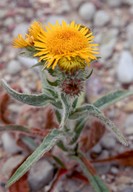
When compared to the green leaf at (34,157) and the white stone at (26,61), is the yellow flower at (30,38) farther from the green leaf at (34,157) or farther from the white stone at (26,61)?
the white stone at (26,61)

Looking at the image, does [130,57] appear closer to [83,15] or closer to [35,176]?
[83,15]

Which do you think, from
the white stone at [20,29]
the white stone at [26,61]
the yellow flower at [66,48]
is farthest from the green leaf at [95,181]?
the white stone at [20,29]

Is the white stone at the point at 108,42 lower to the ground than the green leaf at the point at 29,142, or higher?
higher

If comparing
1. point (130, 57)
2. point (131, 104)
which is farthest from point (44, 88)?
point (130, 57)

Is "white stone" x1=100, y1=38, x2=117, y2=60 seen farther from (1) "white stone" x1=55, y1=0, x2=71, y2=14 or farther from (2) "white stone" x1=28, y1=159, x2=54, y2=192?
(2) "white stone" x1=28, y1=159, x2=54, y2=192

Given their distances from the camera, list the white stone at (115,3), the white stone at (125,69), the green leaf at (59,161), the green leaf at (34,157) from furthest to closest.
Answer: the white stone at (115,3) < the white stone at (125,69) < the green leaf at (59,161) < the green leaf at (34,157)

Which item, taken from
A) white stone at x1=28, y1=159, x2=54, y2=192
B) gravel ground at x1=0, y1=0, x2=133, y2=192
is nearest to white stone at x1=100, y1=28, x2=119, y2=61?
gravel ground at x1=0, y1=0, x2=133, y2=192

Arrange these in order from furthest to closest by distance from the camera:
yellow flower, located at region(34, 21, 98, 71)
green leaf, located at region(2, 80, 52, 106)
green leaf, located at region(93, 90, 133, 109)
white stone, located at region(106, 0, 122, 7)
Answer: white stone, located at region(106, 0, 122, 7), green leaf, located at region(93, 90, 133, 109), green leaf, located at region(2, 80, 52, 106), yellow flower, located at region(34, 21, 98, 71)
